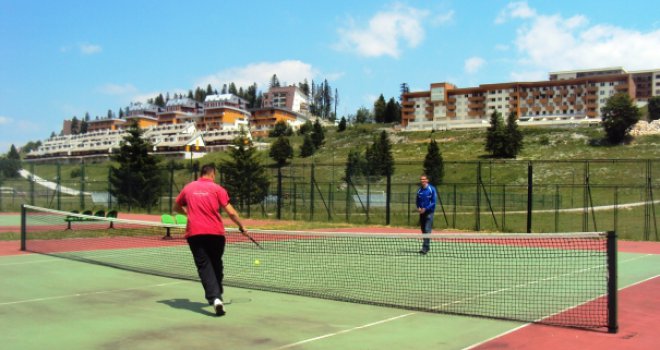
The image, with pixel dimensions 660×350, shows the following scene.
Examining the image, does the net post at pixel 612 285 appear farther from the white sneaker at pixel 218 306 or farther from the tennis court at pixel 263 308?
the white sneaker at pixel 218 306

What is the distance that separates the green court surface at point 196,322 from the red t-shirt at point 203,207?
103cm

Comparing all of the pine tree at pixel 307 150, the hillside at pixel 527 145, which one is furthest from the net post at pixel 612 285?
the pine tree at pixel 307 150

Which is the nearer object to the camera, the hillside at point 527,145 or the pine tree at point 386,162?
the pine tree at point 386,162

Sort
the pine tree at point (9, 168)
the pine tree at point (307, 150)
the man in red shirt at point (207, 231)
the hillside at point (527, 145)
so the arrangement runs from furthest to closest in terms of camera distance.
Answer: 1. the pine tree at point (307, 150)
2. the hillside at point (527, 145)
3. the pine tree at point (9, 168)
4. the man in red shirt at point (207, 231)

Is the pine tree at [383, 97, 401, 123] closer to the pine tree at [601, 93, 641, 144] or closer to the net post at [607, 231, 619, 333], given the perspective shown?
the pine tree at [601, 93, 641, 144]

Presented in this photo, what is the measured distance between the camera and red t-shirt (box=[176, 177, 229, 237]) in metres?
7.11

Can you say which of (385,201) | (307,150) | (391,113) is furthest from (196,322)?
(391,113)

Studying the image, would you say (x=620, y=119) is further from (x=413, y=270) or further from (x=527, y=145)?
(x=413, y=270)

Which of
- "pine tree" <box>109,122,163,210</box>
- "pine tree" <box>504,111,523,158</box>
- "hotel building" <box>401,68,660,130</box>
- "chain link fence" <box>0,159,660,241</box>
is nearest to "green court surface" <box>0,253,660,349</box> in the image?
"chain link fence" <box>0,159,660,241</box>

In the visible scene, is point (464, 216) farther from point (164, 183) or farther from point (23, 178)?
point (23, 178)

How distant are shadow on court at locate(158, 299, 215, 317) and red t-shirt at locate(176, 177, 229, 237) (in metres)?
0.98

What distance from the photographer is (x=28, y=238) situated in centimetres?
1711

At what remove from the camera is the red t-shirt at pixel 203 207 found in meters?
7.11

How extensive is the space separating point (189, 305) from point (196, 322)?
106 cm
